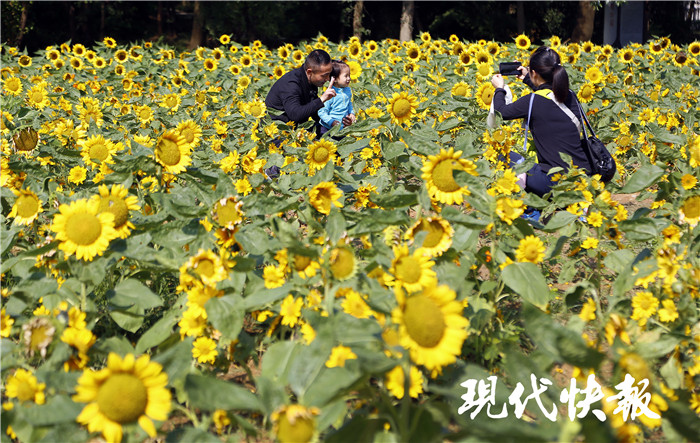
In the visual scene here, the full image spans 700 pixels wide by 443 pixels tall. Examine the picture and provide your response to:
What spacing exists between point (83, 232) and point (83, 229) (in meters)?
0.01

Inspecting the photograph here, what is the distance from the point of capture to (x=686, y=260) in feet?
9.03

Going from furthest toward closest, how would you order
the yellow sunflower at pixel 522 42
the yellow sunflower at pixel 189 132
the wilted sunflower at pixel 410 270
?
the yellow sunflower at pixel 522 42, the yellow sunflower at pixel 189 132, the wilted sunflower at pixel 410 270

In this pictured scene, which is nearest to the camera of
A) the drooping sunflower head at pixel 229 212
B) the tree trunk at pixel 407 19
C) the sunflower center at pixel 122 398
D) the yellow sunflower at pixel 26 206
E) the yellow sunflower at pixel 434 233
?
the sunflower center at pixel 122 398

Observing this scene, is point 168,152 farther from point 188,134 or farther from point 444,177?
point 444,177

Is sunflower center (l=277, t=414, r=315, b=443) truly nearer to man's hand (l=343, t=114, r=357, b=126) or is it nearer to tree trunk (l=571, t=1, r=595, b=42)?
man's hand (l=343, t=114, r=357, b=126)

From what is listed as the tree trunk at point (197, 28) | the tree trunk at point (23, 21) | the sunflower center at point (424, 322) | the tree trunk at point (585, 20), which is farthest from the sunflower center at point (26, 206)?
the tree trunk at point (197, 28)

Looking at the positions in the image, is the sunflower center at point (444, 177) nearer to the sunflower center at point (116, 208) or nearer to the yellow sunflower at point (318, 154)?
the yellow sunflower at point (318, 154)

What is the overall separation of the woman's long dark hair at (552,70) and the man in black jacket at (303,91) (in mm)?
1660

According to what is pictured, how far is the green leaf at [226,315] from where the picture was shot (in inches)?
85.2

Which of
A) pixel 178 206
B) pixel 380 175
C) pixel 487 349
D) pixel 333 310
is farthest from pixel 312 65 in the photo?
pixel 333 310

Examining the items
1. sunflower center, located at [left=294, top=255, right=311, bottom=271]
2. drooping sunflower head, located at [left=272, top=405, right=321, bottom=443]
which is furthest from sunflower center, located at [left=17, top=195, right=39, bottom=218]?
drooping sunflower head, located at [left=272, top=405, right=321, bottom=443]

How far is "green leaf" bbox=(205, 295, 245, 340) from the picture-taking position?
7.10 ft

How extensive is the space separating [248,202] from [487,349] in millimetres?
1134

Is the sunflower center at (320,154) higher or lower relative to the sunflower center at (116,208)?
lower
